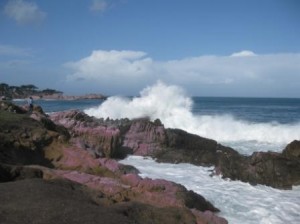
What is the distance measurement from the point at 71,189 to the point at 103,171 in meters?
3.18

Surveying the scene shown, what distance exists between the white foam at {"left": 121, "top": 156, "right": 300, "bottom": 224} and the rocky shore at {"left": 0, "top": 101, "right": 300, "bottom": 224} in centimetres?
46

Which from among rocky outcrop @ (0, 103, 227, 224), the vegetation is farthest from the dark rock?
the vegetation

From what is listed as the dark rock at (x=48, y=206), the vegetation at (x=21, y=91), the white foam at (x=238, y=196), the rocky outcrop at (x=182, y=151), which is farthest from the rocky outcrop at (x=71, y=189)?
the vegetation at (x=21, y=91)

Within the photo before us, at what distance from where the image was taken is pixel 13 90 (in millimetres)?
99500

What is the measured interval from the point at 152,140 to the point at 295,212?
7996mm

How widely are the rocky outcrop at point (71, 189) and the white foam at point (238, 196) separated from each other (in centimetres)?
69

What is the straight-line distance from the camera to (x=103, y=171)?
31.2 ft

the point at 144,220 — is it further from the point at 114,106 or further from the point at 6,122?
the point at 114,106

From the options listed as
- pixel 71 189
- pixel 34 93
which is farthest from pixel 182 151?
pixel 34 93

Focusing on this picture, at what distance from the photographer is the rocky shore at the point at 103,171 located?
5.42 metres

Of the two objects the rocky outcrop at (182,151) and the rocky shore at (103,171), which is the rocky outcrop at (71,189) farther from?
the rocky outcrop at (182,151)

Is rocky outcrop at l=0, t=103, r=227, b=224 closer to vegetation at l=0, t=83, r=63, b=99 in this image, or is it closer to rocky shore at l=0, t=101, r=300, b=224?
rocky shore at l=0, t=101, r=300, b=224

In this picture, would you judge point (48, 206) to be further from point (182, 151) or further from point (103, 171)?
point (182, 151)

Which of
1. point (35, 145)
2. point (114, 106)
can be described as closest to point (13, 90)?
point (114, 106)
